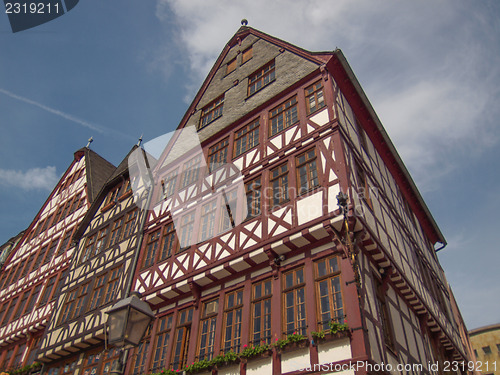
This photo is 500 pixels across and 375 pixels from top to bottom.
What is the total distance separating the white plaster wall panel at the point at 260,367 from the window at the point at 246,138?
7.08 meters

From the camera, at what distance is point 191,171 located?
1616 centimetres

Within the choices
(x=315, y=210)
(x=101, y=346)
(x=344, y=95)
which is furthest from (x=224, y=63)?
(x=101, y=346)

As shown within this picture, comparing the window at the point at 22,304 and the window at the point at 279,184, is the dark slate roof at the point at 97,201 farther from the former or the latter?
the window at the point at 279,184

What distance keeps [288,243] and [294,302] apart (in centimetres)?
144

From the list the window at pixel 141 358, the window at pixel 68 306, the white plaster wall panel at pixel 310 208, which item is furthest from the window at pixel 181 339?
the window at pixel 68 306

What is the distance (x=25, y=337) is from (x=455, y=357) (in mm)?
18047

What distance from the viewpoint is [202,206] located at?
1400 centimetres

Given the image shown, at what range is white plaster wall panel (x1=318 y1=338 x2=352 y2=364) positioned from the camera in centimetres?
809

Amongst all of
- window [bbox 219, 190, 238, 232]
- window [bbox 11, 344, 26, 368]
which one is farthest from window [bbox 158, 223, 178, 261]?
window [bbox 11, 344, 26, 368]

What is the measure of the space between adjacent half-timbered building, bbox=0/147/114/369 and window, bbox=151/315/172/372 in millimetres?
8188

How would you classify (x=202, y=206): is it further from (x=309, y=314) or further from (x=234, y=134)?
(x=309, y=314)

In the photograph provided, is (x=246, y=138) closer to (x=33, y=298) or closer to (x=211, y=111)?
(x=211, y=111)

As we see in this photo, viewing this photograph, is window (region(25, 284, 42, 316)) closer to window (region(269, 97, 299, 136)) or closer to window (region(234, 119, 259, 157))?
window (region(234, 119, 259, 157))

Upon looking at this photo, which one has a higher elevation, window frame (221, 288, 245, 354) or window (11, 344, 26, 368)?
window (11, 344, 26, 368)
